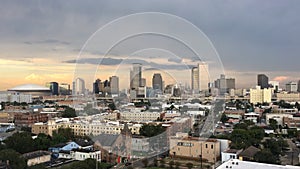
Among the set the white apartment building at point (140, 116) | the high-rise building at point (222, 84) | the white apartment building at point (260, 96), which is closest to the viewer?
the high-rise building at point (222, 84)

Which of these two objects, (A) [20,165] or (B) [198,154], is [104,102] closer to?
(B) [198,154]

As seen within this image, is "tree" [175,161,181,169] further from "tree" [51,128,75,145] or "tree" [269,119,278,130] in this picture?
"tree" [269,119,278,130]

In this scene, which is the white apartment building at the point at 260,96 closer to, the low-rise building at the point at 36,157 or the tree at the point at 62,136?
the tree at the point at 62,136

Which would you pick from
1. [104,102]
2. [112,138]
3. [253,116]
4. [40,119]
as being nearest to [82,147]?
[112,138]

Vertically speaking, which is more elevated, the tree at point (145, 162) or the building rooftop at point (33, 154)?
the building rooftop at point (33, 154)

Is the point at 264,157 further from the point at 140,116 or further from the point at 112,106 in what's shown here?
the point at 140,116

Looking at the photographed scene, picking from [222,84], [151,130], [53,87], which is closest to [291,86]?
[222,84]

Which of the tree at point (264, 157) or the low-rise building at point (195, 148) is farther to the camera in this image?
the low-rise building at point (195, 148)

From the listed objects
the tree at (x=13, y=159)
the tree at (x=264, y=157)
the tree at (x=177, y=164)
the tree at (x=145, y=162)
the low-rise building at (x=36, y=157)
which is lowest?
the tree at (x=177, y=164)

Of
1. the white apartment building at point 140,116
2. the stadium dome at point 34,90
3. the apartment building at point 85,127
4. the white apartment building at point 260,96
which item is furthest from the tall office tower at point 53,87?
the apartment building at point 85,127

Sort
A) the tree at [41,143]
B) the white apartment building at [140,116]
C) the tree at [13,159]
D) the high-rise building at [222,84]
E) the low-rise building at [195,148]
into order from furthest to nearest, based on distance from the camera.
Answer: the white apartment building at [140,116] < the high-rise building at [222,84] < the tree at [41,143] < the low-rise building at [195,148] < the tree at [13,159]

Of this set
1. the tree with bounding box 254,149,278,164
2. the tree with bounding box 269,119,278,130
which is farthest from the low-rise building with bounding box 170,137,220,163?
the tree with bounding box 269,119,278,130

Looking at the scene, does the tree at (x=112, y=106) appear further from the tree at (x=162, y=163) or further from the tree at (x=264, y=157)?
the tree at (x=264, y=157)

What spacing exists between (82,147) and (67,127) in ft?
6.73
